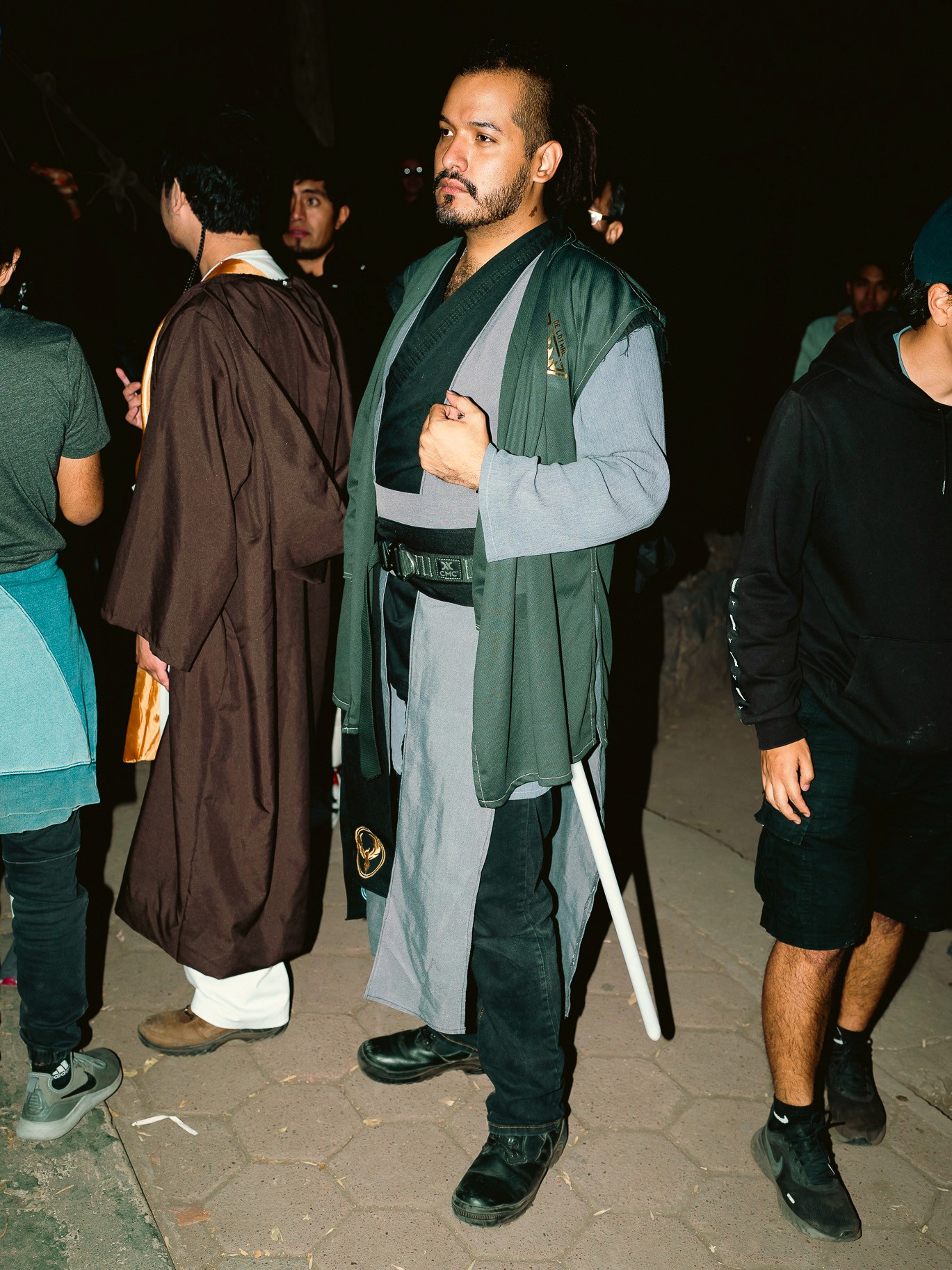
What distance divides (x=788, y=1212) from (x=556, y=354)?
6.19 feet

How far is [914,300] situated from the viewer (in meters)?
2.04

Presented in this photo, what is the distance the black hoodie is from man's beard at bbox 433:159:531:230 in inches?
26.1

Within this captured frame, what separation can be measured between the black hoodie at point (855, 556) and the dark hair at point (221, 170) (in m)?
1.34

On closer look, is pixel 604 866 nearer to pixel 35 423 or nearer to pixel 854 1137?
pixel 854 1137

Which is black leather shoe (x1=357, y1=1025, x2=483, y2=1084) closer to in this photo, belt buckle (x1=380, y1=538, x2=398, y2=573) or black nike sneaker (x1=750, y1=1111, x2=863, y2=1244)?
black nike sneaker (x1=750, y1=1111, x2=863, y2=1244)

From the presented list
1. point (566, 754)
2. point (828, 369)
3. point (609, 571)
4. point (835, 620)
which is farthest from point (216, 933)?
point (828, 369)

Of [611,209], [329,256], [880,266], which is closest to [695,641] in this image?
[880,266]

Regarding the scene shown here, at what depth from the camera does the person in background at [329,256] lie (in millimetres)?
4234

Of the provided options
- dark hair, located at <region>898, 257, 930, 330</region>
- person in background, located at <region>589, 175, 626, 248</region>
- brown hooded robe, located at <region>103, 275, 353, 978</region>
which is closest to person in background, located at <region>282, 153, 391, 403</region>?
person in background, located at <region>589, 175, 626, 248</region>

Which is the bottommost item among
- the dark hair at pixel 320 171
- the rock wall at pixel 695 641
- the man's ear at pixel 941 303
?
the rock wall at pixel 695 641

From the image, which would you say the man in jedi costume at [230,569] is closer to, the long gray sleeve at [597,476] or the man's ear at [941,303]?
the long gray sleeve at [597,476]

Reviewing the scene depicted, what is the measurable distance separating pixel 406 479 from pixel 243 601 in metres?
0.51

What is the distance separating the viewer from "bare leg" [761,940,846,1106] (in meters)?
2.21

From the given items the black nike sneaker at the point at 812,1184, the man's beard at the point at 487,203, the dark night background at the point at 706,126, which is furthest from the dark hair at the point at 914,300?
the dark night background at the point at 706,126
